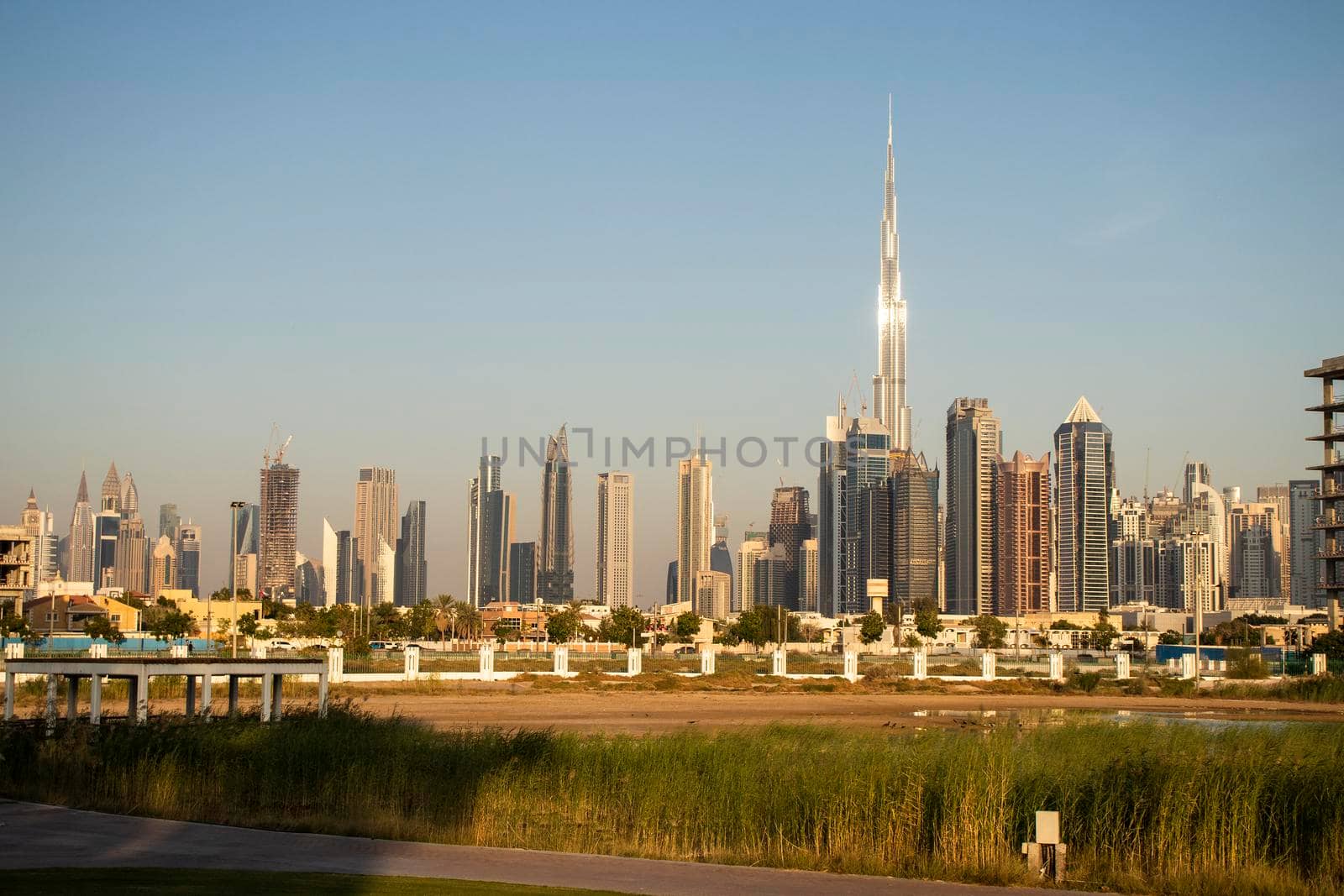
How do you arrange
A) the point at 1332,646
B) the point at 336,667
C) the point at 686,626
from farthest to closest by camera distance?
the point at 686,626
the point at 1332,646
the point at 336,667

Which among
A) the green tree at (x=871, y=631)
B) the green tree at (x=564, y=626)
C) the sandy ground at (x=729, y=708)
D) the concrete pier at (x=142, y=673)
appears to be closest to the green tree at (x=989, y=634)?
Result: the green tree at (x=871, y=631)

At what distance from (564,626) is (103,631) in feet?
153

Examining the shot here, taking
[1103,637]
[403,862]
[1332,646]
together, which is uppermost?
[403,862]

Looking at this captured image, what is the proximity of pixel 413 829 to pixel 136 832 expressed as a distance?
4.14 meters

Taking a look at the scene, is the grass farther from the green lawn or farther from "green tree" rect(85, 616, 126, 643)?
"green tree" rect(85, 616, 126, 643)

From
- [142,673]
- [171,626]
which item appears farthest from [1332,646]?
[171,626]

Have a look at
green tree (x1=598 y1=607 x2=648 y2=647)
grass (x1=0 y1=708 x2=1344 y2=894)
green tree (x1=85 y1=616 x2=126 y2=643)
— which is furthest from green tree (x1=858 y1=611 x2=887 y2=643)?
grass (x1=0 y1=708 x2=1344 y2=894)

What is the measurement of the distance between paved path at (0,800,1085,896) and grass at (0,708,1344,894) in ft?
4.15

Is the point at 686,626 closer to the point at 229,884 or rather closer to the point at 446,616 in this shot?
the point at 446,616

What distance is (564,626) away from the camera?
144 meters

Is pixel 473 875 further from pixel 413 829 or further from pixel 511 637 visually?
pixel 511 637

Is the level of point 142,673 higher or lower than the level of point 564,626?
higher

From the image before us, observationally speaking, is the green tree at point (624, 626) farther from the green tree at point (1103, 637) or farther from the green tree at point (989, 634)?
the green tree at point (1103, 637)

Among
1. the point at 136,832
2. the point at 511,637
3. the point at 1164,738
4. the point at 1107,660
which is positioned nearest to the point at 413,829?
the point at 136,832
